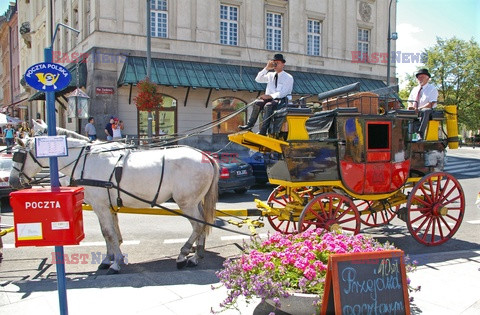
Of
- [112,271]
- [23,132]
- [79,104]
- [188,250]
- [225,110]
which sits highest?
[225,110]

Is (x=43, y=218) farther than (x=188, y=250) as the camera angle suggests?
No

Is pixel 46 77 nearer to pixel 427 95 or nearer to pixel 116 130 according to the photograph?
pixel 427 95

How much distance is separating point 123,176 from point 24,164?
144cm

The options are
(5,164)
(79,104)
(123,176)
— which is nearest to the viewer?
(123,176)

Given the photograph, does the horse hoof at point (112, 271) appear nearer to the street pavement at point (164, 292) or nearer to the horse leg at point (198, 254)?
the street pavement at point (164, 292)

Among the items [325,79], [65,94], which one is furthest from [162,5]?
[325,79]

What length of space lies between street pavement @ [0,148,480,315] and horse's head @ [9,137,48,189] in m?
1.24

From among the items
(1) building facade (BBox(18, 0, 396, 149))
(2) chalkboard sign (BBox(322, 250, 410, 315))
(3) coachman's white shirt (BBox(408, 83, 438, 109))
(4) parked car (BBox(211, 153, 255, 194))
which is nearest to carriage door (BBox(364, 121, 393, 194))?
(3) coachman's white shirt (BBox(408, 83, 438, 109))

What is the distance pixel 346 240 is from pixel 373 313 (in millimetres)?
689

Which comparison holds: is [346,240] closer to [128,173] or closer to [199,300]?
[199,300]

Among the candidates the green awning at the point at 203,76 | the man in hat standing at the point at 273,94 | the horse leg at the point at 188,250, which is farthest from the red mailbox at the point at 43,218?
the green awning at the point at 203,76

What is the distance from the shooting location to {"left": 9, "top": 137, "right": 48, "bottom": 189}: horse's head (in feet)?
19.3

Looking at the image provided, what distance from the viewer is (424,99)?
7.49 m

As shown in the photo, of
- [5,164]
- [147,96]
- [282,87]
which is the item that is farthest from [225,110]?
[282,87]
